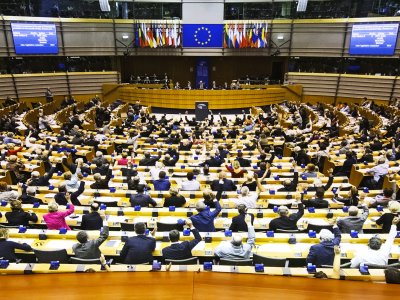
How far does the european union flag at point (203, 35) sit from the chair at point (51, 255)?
23.4 m

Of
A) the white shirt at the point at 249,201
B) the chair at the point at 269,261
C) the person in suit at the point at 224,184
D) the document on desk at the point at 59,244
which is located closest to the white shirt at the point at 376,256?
the chair at the point at 269,261

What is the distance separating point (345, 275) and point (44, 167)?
8.85 meters

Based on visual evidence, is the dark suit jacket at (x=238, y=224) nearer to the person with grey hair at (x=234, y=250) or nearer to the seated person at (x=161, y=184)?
the person with grey hair at (x=234, y=250)

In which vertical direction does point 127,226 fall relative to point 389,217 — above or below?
below

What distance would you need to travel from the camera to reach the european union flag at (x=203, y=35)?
26016mm

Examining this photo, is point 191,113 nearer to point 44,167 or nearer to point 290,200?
point 44,167

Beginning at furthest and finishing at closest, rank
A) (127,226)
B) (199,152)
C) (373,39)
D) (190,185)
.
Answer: (373,39), (199,152), (190,185), (127,226)

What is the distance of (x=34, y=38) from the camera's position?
2356 cm

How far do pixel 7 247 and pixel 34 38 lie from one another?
22.5 metres

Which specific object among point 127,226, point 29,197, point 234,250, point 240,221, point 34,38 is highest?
point 34,38

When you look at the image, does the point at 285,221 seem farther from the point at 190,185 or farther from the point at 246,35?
the point at 246,35

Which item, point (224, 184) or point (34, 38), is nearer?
point (224, 184)

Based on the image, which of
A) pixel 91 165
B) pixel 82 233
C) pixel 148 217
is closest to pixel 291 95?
pixel 91 165

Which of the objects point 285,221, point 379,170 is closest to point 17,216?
point 285,221
